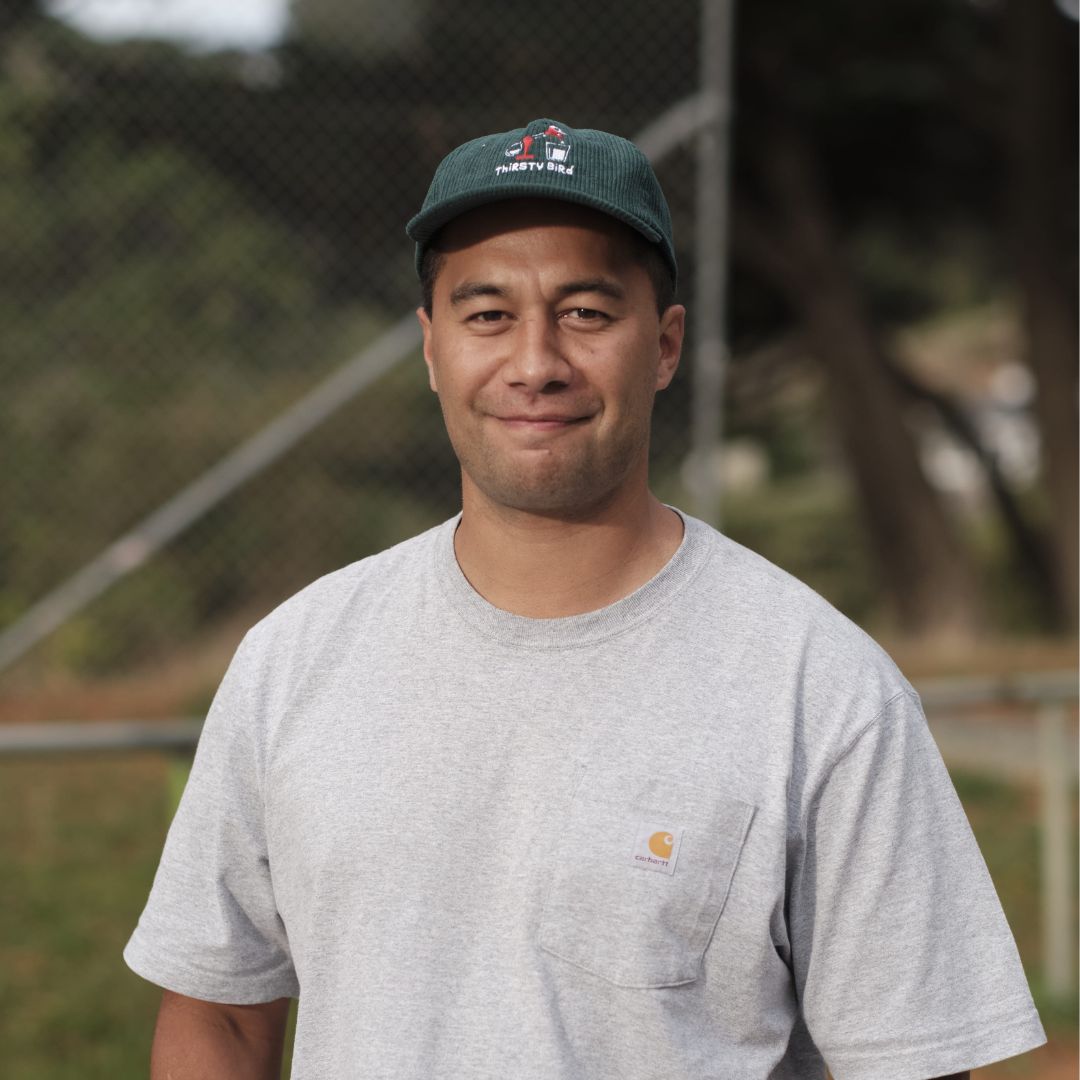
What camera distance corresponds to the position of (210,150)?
7.52m

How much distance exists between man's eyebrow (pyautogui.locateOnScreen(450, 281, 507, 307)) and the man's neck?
0.24 m

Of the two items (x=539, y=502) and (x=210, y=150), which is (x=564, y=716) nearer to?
(x=539, y=502)

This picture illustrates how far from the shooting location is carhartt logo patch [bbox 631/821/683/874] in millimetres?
1667

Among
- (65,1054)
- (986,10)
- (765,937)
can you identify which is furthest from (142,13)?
(986,10)

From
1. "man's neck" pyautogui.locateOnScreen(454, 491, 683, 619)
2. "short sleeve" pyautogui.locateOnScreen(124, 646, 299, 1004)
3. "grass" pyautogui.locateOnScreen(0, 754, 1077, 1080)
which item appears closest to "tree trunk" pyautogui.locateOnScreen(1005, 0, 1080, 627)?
"grass" pyautogui.locateOnScreen(0, 754, 1077, 1080)

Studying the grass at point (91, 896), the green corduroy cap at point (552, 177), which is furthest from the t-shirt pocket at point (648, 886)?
the grass at point (91, 896)

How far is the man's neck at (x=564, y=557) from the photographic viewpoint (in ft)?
6.04

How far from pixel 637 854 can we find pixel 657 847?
0.07 ft

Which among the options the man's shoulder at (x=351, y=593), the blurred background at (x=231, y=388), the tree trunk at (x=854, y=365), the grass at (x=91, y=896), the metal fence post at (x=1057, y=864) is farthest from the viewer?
the tree trunk at (x=854, y=365)

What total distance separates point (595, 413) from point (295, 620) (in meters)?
0.45

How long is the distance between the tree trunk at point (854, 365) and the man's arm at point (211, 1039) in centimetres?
1044

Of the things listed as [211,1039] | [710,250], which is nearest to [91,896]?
[710,250]

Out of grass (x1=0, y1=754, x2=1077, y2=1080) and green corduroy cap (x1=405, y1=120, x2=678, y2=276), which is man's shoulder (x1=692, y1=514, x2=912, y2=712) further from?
grass (x1=0, y1=754, x2=1077, y2=1080)

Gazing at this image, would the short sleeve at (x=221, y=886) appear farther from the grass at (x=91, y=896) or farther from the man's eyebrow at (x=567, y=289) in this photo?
the grass at (x=91, y=896)
